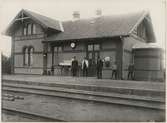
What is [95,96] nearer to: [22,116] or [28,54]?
[22,116]

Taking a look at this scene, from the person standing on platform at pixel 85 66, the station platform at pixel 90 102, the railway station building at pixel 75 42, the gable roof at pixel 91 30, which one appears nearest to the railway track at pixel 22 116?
the station platform at pixel 90 102

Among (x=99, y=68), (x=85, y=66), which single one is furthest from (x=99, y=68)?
(x=85, y=66)

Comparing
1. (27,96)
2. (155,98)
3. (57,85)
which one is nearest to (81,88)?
(57,85)

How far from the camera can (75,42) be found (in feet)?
21.0

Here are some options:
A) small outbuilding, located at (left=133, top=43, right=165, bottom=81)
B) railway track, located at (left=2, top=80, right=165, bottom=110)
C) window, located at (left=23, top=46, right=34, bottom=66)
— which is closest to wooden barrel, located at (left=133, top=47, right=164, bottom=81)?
small outbuilding, located at (left=133, top=43, right=165, bottom=81)

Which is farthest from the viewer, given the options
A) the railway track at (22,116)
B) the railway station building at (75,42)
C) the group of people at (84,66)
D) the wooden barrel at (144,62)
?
the railway station building at (75,42)

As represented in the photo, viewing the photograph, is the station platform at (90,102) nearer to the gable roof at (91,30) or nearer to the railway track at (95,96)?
the railway track at (95,96)

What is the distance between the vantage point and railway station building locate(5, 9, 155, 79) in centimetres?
491

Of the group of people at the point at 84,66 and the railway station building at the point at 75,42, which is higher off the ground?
the railway station building at the point at 75,42

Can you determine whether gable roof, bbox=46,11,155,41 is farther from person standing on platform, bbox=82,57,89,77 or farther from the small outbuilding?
person standing on platform, bbox=82,57,89,77

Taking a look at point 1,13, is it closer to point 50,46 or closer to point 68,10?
point 68,10

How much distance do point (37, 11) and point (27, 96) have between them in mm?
1439

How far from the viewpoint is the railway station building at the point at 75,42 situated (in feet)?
16.1

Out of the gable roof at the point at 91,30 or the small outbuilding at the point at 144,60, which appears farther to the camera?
the gable roof at the point at 91,30
